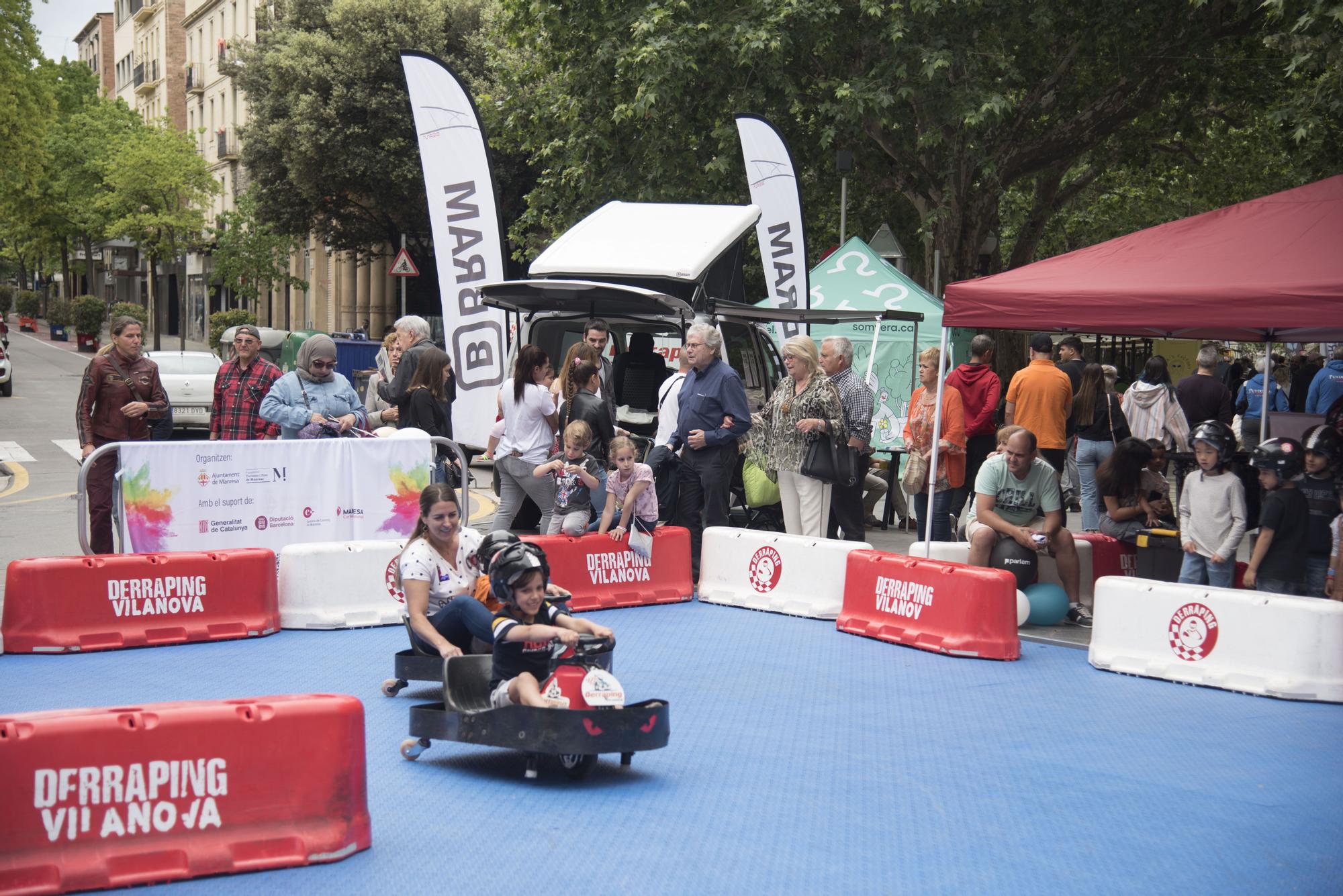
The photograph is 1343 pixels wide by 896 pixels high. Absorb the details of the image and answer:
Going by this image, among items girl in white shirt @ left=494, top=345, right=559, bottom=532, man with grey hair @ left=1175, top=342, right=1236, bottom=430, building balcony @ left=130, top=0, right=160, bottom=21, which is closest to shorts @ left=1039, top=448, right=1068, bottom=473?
man with grey hair @ left=1175, top=342, right=1236, bottom=430

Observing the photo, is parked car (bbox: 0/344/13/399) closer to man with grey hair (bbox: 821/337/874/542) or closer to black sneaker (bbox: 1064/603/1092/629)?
man with grey hair (bbox: 821/337/874/542)

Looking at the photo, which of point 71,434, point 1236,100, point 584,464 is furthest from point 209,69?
point 584,464

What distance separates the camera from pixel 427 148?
587 inches

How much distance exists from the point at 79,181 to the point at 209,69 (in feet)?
31.3

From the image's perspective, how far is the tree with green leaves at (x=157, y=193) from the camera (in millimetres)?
54125

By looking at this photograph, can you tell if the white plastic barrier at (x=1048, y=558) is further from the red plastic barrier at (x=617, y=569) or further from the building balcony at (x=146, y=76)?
the building balcony at (x=146, y=76)

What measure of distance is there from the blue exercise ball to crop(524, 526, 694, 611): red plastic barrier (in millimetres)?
2695

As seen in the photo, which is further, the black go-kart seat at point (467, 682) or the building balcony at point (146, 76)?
the building balcony at point (146, 76)

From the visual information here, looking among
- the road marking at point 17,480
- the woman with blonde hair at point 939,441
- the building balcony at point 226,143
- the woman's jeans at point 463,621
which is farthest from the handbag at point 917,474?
the building balcony at point 226,143

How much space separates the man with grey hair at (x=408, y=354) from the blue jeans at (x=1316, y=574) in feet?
22.3

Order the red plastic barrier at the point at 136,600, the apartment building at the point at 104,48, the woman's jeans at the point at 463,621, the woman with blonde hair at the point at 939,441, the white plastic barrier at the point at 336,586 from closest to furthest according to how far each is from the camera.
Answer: the woman's jeans at the point at 463,621
the red plastic barrier at the point at 136,600
the white plastic barrier at the point at 336,586
the woman with blonde hair at the point at 939,441
the apartment building at the point at 104,48

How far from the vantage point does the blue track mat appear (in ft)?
16.6

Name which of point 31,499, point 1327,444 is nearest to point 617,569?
point 1327,444

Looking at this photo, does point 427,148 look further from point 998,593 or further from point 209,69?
point 209,69
